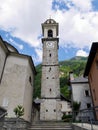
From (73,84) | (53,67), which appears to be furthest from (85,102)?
(53,67)

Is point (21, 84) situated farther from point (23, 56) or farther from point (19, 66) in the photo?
point (23, 56)

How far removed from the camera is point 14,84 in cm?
1677

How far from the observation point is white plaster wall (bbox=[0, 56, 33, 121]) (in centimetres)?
1556

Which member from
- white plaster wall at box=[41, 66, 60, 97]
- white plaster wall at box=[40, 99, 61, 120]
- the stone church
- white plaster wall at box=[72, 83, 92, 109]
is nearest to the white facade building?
white plaster wall at box=[72, 83, 92, 109]

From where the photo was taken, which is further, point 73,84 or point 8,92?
point 73,84

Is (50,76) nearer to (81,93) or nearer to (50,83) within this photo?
(50,83)

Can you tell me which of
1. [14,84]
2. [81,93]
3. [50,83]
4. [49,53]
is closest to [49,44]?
[49,53]

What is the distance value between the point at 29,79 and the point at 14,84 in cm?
376

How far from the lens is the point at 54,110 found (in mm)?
22828

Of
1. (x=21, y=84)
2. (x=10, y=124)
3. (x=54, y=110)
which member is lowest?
(x=10, y=124)

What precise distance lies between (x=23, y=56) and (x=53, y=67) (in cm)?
896

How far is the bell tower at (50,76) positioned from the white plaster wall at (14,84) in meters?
6.31

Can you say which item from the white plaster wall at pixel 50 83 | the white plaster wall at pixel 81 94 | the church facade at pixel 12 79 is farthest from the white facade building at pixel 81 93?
the church facade at pixel 12 79

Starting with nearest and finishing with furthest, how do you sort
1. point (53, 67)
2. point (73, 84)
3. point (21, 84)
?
point (21, 84) → point (73, 84) → point (53, 67)
